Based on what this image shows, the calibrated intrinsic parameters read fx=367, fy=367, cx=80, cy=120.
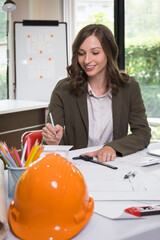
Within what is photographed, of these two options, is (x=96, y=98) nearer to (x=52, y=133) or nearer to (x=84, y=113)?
(x=84, y=113)

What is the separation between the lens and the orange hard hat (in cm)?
97

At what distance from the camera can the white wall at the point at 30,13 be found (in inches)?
205

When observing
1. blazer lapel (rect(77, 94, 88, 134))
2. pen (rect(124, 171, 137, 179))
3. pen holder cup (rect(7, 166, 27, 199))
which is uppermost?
blazer lapel (rect(77, 94, 88, 134))

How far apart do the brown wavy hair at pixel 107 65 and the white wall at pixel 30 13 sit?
306 centimetres

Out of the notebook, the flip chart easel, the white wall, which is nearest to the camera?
the notebook

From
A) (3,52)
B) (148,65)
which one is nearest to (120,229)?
(148,65)

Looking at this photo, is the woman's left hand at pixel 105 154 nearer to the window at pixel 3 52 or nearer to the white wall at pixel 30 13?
the white wall at pixel 30 13

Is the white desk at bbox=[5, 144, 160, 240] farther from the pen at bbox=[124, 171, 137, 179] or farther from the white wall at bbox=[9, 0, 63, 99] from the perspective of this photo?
the white wall at bbox=[9, 0, 63, 99]

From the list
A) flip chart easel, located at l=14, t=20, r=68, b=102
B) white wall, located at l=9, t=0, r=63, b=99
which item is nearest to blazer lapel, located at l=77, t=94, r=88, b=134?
flip chart easel, located at l=14, t=20, r=68, b=102

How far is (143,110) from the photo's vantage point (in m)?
2.28

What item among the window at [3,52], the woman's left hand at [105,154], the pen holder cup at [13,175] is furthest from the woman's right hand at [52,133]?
the window at [3,52]

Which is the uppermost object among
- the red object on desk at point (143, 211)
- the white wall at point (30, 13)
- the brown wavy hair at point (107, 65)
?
the white wall at point (30, 13)

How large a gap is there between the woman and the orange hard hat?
1194 mm

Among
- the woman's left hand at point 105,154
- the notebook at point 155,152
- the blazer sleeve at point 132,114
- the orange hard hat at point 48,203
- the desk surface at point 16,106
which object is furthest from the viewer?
the desk surface at point 16,106
